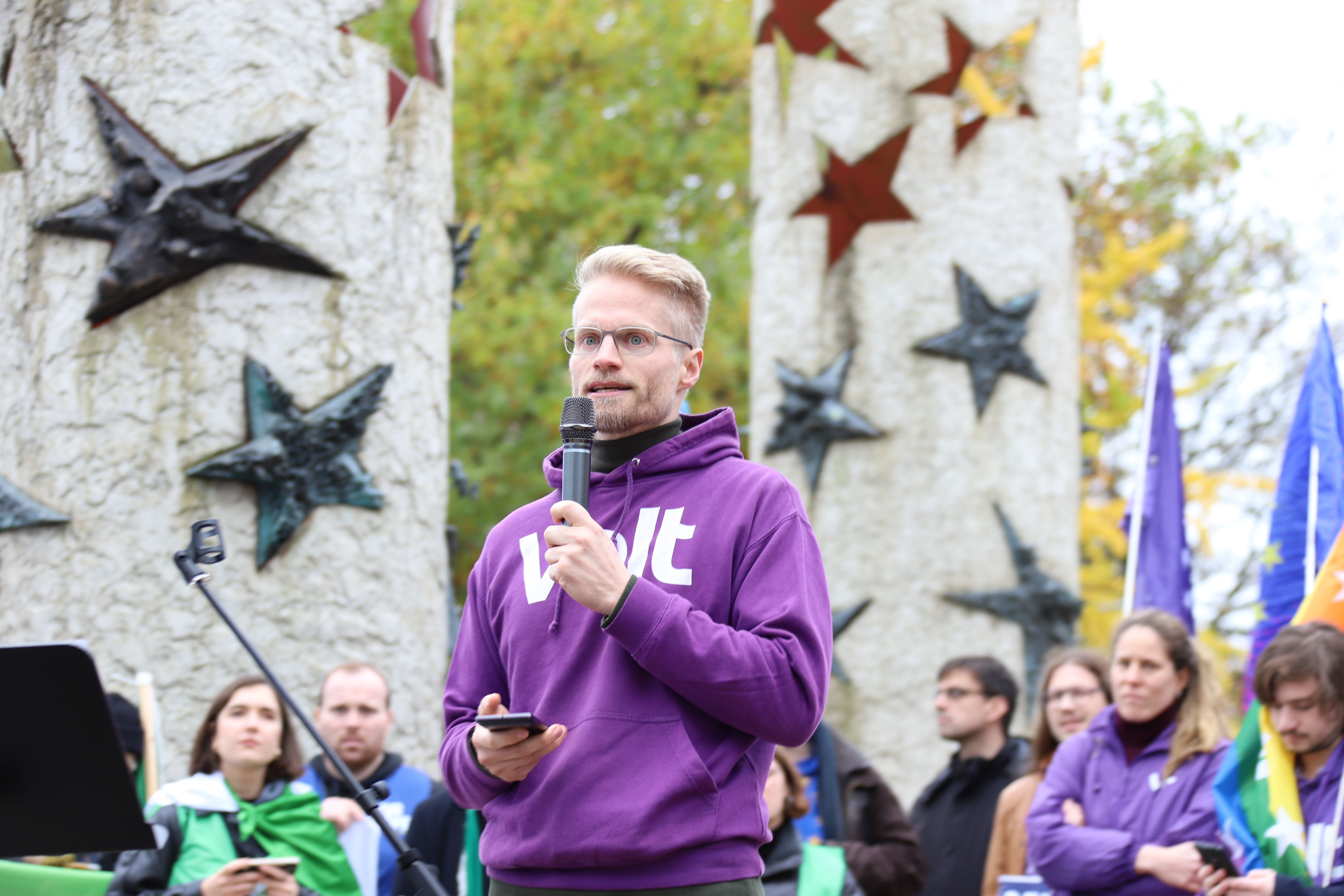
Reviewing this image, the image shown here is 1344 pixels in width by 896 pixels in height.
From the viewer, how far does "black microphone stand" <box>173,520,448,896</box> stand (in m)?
2.82

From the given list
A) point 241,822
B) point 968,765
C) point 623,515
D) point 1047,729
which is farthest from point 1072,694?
point 623,515

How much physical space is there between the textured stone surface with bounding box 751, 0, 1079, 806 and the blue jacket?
11.7 ft

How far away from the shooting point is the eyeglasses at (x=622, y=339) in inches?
95.9

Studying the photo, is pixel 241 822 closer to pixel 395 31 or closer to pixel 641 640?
pixel 641 640

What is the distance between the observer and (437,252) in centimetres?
598

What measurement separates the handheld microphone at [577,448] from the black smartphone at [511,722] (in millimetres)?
328

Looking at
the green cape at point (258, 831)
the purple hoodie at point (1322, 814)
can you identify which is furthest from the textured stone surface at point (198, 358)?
the purple hoodie at point (1322, 814)

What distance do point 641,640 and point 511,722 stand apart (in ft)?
0.72

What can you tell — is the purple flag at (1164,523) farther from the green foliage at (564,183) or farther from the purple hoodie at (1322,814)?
the green foliage at (564,183)

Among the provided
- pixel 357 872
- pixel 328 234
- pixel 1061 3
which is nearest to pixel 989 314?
pixel 1061 3

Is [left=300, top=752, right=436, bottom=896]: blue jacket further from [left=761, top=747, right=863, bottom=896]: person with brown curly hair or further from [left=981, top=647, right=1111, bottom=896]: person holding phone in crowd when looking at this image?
[left=981, top=647, right=1111, bottom=896]: person holding phone in crowd

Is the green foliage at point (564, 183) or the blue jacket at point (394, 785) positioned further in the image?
the green foliage at point (564, 183)

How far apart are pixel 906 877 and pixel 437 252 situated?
2958 mm

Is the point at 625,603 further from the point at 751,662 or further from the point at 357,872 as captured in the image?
the point at 357,872
